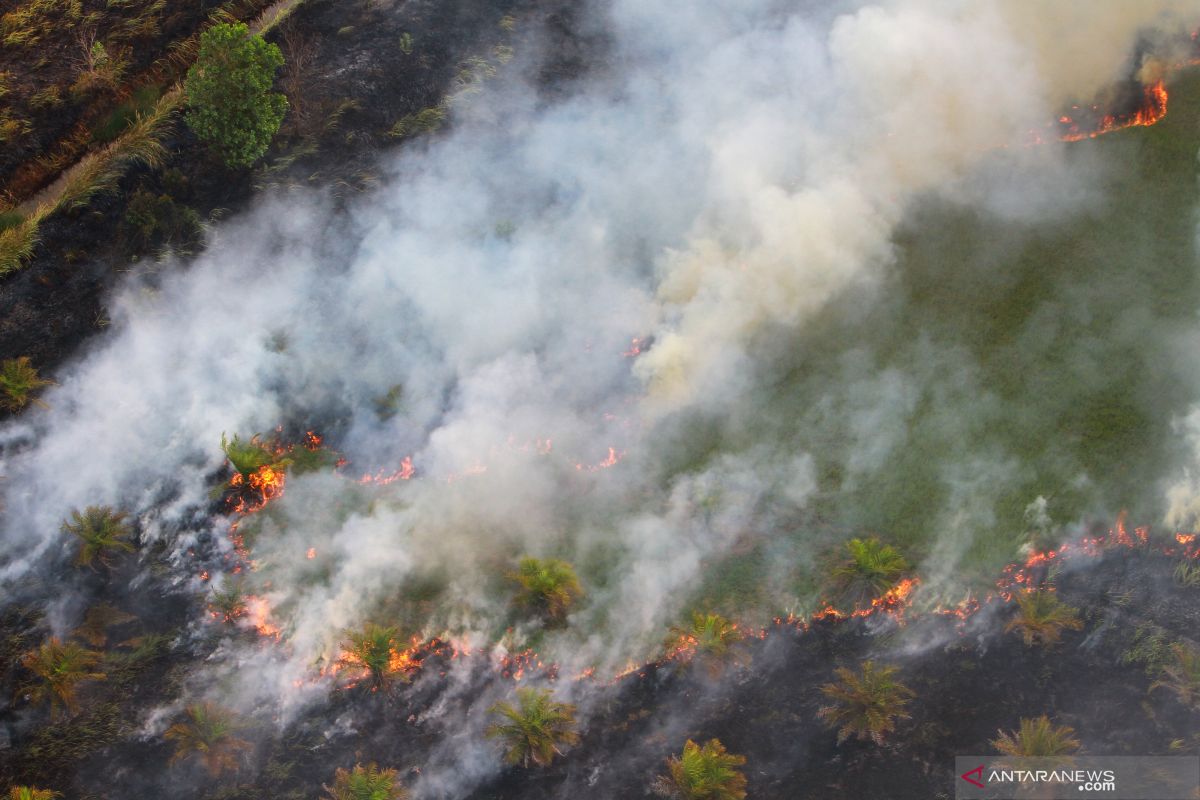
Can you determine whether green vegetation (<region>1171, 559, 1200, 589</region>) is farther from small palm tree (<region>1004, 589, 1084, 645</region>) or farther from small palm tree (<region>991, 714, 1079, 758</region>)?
small palm tree (<region>991, 714, 1079, 758</region>)

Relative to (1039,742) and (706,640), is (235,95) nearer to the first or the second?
(706,640)

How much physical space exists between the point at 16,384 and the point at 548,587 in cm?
1097

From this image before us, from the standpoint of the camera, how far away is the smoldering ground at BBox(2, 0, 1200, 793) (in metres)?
17.1

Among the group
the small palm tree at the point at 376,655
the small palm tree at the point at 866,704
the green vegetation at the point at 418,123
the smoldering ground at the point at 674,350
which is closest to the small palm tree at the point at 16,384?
the smoldering ground at the point at 674,350

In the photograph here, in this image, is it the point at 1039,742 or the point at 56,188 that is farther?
the point at 56,188

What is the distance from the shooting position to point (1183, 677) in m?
15.5

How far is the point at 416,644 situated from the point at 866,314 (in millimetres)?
10666

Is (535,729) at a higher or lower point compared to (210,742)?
lower

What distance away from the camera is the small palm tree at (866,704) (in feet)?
49.9

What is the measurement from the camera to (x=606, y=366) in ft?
62.5

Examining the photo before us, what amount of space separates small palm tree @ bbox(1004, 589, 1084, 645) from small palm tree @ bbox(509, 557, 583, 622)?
23.8 ft

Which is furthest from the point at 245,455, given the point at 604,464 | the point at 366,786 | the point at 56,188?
the point at 56,188

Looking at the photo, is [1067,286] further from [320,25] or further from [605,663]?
[320,25]

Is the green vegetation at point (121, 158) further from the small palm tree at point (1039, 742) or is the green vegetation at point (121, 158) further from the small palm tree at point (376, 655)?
the small palm tree at point (1039, 742)
